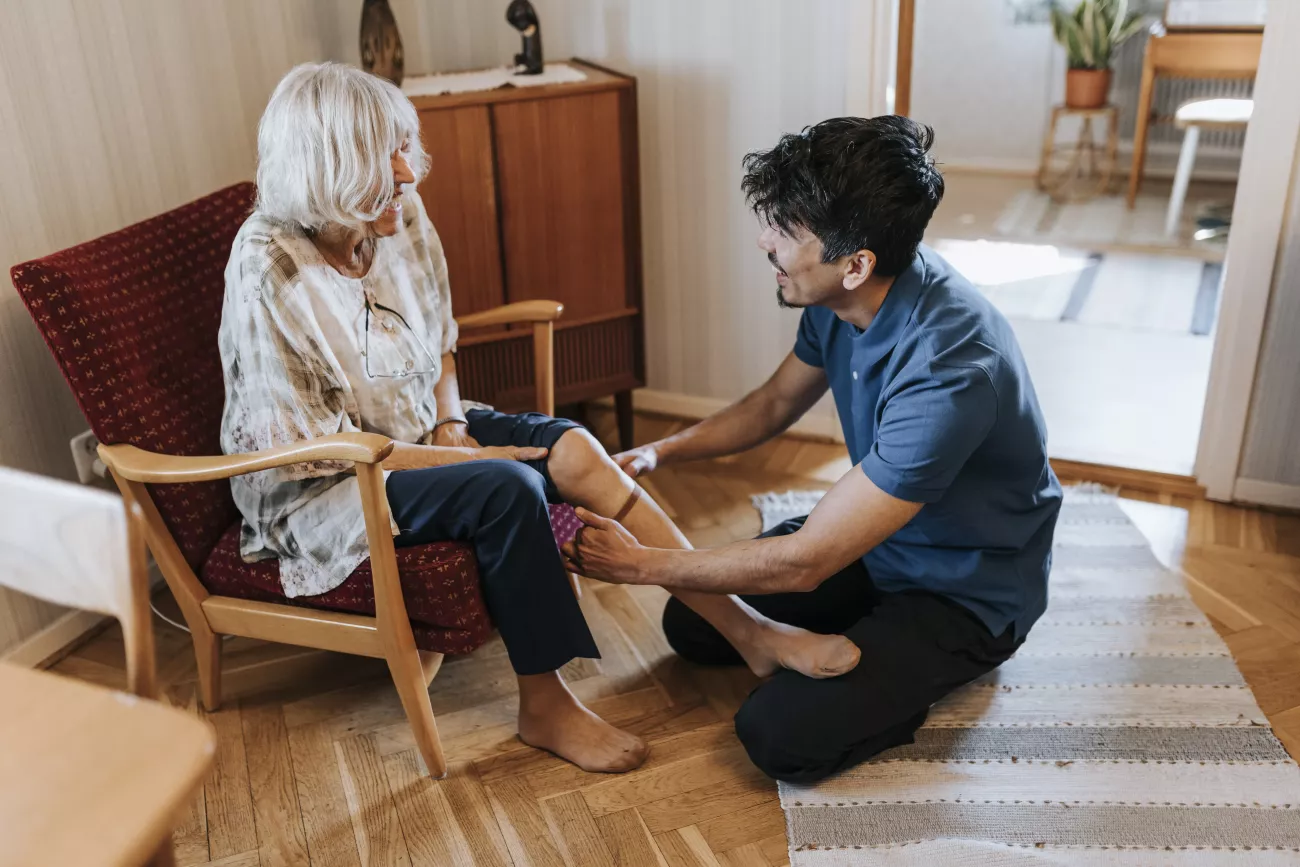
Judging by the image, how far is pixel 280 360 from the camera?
5.50ft

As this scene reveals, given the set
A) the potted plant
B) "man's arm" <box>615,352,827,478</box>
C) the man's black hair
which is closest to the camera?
the man's black hair

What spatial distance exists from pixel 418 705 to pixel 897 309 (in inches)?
37.5

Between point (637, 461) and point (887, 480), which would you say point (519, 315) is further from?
point (887, 480)

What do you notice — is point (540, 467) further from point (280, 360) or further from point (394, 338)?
point (280, 360)

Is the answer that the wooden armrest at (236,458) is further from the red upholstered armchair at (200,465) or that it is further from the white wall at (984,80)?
the white wall at (984,80)

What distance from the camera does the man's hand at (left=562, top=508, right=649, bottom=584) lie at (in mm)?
1776

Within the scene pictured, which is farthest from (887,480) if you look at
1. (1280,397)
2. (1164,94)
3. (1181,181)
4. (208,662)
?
(1164,94)

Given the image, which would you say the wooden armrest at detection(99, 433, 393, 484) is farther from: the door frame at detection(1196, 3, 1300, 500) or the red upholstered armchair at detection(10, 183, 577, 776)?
the door frame at detection(1196, 3, 1300, 500)

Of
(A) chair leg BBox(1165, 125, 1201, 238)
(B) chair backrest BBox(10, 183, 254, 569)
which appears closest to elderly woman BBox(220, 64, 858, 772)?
(B) chair backrest BBox(10, 183, 254, 569)

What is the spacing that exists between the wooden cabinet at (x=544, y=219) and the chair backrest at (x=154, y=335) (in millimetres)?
580

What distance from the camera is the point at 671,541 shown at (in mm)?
1862

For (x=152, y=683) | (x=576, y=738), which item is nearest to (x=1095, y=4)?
(x=576, y=738)

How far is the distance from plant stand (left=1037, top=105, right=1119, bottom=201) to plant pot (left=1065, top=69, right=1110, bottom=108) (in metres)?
0.04

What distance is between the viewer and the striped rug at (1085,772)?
1.67 meters
